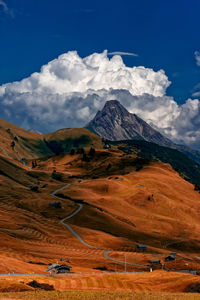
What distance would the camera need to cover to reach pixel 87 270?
10694 cm

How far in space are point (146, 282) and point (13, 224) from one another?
9120 centimetres

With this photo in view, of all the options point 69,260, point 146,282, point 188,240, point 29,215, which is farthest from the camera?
point 188,240

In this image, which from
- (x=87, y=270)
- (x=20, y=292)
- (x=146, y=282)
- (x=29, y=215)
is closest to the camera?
(x=20, y=292)

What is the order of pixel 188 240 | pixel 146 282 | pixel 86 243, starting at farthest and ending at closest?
1. pixel 188 240
2. pixel 86 243
3. pixel 146 282

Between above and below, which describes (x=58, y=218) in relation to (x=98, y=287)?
above

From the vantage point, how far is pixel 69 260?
11881 centimetres

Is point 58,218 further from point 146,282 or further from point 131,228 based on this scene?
point 146,282

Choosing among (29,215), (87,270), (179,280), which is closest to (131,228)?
(29,215)

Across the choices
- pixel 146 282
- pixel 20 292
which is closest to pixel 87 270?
pixel 146 282

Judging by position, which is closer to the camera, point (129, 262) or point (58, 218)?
point (129, 262)

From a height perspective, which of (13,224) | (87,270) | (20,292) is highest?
(13,224)

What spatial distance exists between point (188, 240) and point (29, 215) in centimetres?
8899

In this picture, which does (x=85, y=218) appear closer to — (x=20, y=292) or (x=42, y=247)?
(x=42, y=247)

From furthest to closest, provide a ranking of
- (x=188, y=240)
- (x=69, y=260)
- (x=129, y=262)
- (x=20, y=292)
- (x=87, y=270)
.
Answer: (x=188, y=240), (x=129, y=262), (x=69, y=260), (x=87, y=270), (x=20, y=292)
